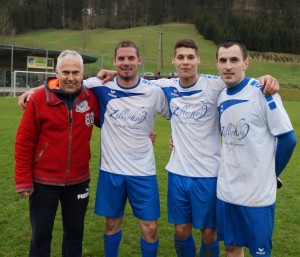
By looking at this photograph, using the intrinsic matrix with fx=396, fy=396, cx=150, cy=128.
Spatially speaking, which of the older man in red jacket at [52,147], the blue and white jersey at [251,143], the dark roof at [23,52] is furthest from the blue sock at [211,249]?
the dark roof at [23,52]

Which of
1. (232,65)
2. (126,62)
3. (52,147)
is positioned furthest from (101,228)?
(232,65)

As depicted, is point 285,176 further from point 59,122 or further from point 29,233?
point 59,122

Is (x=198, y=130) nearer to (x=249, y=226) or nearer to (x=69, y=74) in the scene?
(x=249, y=226)

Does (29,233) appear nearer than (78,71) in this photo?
No

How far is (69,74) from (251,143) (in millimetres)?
1715

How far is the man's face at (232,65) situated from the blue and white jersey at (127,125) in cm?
91

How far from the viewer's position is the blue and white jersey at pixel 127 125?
4.02 meters

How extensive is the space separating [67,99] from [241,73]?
158cm

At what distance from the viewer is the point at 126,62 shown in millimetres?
3984

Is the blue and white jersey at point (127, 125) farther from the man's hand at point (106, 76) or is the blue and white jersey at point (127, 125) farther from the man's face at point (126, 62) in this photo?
the man's face at point (126, 62)

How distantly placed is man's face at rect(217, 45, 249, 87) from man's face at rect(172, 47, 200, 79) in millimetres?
432

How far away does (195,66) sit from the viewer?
3893 mm

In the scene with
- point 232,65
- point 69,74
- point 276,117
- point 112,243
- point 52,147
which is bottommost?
point 112,243

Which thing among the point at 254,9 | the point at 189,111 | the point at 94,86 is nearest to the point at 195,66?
the point at 189,111
